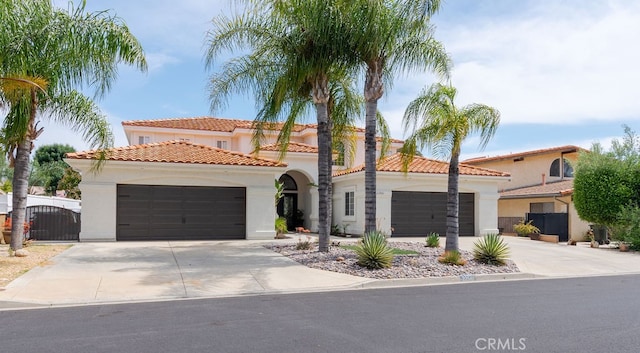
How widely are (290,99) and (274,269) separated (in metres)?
5.76

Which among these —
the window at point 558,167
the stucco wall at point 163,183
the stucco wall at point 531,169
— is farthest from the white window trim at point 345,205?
the window at point 558,167

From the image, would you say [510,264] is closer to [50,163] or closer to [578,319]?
[578,319]

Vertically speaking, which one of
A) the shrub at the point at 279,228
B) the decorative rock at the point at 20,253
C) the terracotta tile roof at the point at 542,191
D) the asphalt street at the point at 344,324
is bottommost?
the asphalt street at the point at 344,324

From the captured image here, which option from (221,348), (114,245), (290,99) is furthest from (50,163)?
(221,348)

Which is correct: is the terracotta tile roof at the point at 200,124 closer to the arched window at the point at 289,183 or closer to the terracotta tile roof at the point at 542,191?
the arched window at the point at 289,183

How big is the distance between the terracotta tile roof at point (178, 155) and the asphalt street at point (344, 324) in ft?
35.7

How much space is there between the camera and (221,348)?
6.30 meters

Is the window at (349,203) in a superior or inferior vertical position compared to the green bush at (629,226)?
superior

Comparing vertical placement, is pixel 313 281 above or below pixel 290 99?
below

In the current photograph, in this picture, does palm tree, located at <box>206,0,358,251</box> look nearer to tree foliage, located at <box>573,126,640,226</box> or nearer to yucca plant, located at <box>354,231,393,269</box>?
yucca plant, located at <box>354,231,393,269</box>

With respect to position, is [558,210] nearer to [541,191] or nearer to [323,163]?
[541,191]

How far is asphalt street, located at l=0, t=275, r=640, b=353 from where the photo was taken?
648 cm

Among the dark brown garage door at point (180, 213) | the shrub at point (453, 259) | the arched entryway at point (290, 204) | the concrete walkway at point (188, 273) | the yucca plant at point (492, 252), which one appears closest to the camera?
the concrete walkway at point (188, 273)

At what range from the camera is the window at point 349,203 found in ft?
80.4
